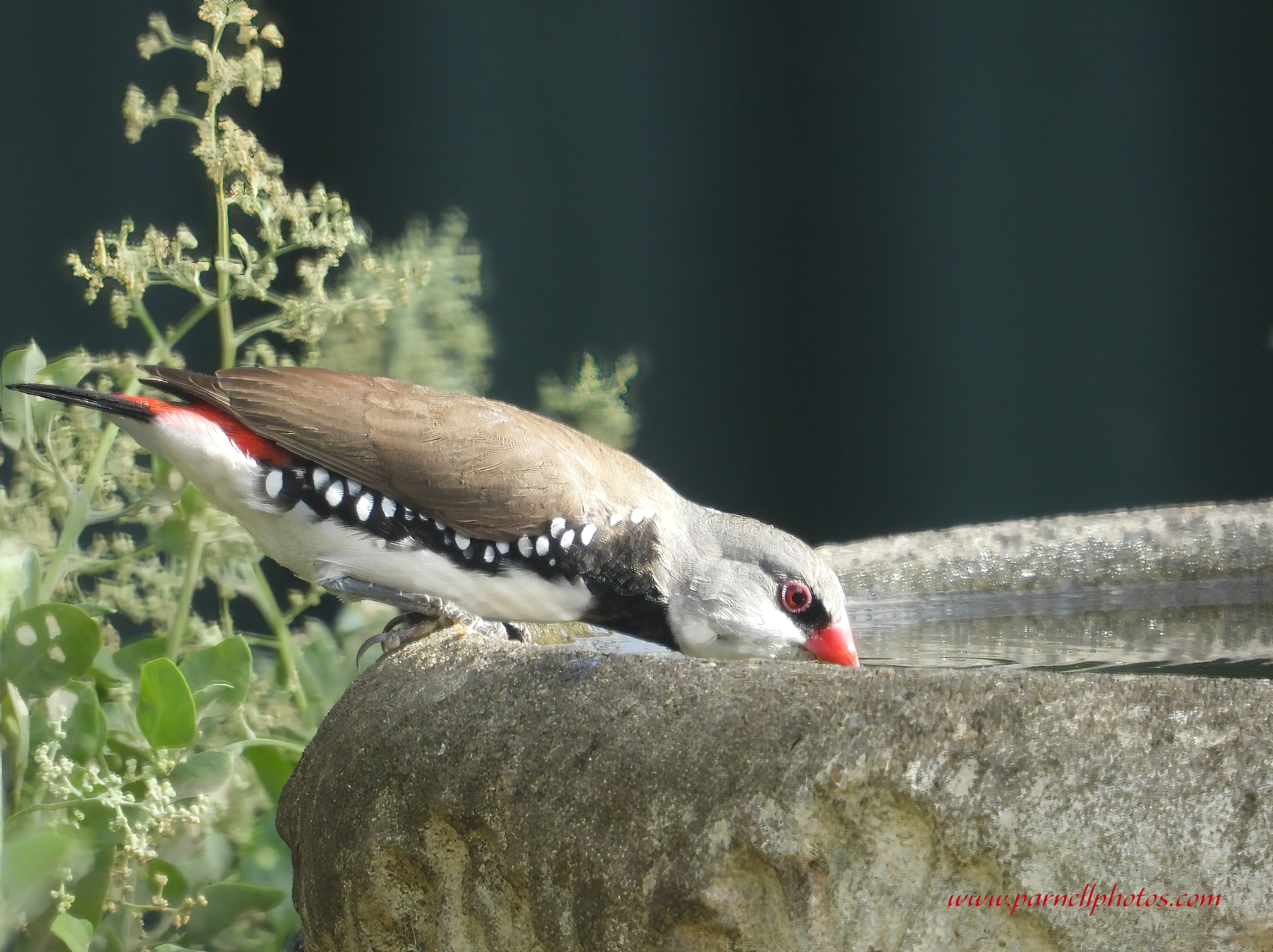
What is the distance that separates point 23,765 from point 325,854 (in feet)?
2.38

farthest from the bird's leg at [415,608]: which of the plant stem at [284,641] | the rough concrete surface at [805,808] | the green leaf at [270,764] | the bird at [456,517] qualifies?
the rough concrete surface at [805,808]

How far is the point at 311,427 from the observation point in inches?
77.8

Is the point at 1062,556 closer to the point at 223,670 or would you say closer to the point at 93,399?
the point at 223,670

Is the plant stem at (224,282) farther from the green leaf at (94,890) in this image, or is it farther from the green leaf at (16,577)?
the green leaf at (94,890)

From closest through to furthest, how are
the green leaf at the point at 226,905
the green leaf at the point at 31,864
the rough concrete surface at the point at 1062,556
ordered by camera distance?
the green leaf at the point at 31,864 → the green leaf at the point at 226,905 → the rough concrete surface at the point at 1062,556

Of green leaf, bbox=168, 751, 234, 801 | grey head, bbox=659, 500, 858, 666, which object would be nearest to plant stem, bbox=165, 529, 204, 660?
green leaf, bbox=168, 751, 234, 801

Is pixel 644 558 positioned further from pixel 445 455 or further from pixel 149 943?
pixel 149 943

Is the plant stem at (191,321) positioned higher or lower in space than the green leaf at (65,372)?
higher

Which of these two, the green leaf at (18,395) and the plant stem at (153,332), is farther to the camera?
the plant stem at (153,332)

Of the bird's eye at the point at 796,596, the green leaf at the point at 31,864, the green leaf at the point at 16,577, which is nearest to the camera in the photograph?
the green leaf at the point at 31,864

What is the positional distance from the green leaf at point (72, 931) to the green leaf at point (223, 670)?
35 centimetres

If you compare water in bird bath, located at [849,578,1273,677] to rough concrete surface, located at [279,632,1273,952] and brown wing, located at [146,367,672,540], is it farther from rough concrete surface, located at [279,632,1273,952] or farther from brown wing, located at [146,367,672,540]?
rough concrete surface, located at [279,632,1273,952]

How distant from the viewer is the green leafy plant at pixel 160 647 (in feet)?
5.81

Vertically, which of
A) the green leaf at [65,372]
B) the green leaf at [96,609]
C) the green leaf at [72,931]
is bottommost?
the green leaf at [72,931]
